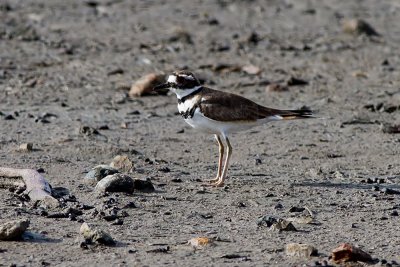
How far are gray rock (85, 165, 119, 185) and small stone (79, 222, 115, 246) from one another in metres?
1.61

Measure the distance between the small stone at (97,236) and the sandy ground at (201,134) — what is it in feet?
0.28

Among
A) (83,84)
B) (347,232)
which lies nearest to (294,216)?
(347,232)

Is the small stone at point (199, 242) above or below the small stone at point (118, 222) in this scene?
above

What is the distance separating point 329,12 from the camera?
18.2 m

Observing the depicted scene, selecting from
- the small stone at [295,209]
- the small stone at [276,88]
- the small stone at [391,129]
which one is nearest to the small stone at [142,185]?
the small stone at [295,209]

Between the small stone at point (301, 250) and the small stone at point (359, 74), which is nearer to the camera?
the small stone at point (301, 250)

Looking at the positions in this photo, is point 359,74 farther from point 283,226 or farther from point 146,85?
point 283,226

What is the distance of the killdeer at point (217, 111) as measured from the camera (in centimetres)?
895

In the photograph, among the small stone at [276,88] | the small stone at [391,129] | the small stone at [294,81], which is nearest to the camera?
the small stone at [391,129]

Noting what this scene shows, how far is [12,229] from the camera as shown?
6914mm

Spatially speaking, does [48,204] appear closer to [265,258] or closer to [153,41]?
[265,258]

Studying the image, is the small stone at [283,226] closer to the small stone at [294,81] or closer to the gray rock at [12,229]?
the gray rock at [12,229]

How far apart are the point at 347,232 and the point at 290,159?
2.58 meters

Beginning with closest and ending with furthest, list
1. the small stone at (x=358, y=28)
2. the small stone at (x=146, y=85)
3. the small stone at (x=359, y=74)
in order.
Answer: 1. the small stone at (x=146, y=85)
2. the small stone at (x=359, y=74)
3. the small stone at (x=358, y=28)
